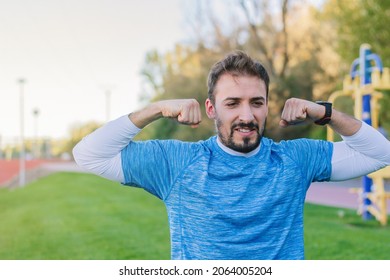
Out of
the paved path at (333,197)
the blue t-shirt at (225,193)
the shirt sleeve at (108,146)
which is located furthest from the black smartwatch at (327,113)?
A: the paved path at (333,197)

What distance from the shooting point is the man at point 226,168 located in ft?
6.50

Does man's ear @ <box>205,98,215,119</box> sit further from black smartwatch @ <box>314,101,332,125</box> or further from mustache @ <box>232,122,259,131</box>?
black smartwatch @ <box>314,101,332,125</box>

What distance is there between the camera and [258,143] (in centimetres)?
201

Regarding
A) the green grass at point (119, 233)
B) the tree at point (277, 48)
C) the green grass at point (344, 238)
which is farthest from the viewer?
the tree at point (277, 48)

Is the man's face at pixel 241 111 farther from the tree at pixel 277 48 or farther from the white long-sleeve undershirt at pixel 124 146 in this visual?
the tree at pixel 277 48

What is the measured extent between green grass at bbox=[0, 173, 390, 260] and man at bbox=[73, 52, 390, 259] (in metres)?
3.99

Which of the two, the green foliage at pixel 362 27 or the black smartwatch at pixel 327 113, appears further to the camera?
the green foliage at pixel 362 27

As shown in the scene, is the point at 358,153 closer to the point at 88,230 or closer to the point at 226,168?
the point at 226,168

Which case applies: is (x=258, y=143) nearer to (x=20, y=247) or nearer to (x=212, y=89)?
(x=212, y=89)

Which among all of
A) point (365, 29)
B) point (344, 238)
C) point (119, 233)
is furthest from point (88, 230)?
point (365, 29)

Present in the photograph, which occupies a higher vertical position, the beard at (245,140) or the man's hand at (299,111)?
the man's hand at (299,111)

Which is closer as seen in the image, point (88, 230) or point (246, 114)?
point (246, 114)

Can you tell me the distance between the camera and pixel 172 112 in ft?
6.73

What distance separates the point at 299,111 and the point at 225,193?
407 millimetres
